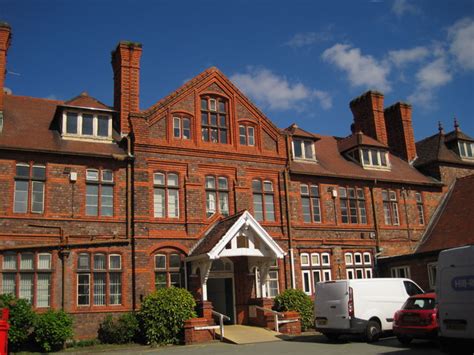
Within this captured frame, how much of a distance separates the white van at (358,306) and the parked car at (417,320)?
140 centimetres

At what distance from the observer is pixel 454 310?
1298 cm

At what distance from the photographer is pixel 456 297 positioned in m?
13.0

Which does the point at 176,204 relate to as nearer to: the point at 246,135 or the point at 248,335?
the point at 246,135

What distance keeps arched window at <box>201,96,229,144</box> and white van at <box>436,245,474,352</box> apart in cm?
1383

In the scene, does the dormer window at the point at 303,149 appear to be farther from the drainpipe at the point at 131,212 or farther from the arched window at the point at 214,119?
the drainpipe at the point at 131,212

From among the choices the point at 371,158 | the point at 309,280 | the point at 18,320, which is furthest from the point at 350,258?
the point at 18,320

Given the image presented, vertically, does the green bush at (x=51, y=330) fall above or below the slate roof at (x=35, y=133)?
below

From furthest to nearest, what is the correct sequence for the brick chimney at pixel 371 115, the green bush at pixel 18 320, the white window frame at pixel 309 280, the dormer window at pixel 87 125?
the brick chimney at pixel 371 115 < the white window frame at pixel 309 280 < the dormer window at pixel 87 125 < the green bush at pixel 18 320

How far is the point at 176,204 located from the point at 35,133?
6811mm

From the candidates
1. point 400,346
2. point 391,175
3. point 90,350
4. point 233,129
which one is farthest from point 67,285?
point 391,175

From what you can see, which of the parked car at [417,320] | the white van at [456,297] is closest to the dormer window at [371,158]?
the parked car at [417,320]

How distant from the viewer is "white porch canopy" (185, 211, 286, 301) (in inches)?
822

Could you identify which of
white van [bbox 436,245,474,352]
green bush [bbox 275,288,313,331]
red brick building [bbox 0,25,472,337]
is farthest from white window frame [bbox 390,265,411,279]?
white van [bbox 436,245,474,352]

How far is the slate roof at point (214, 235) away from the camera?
69.8ft
